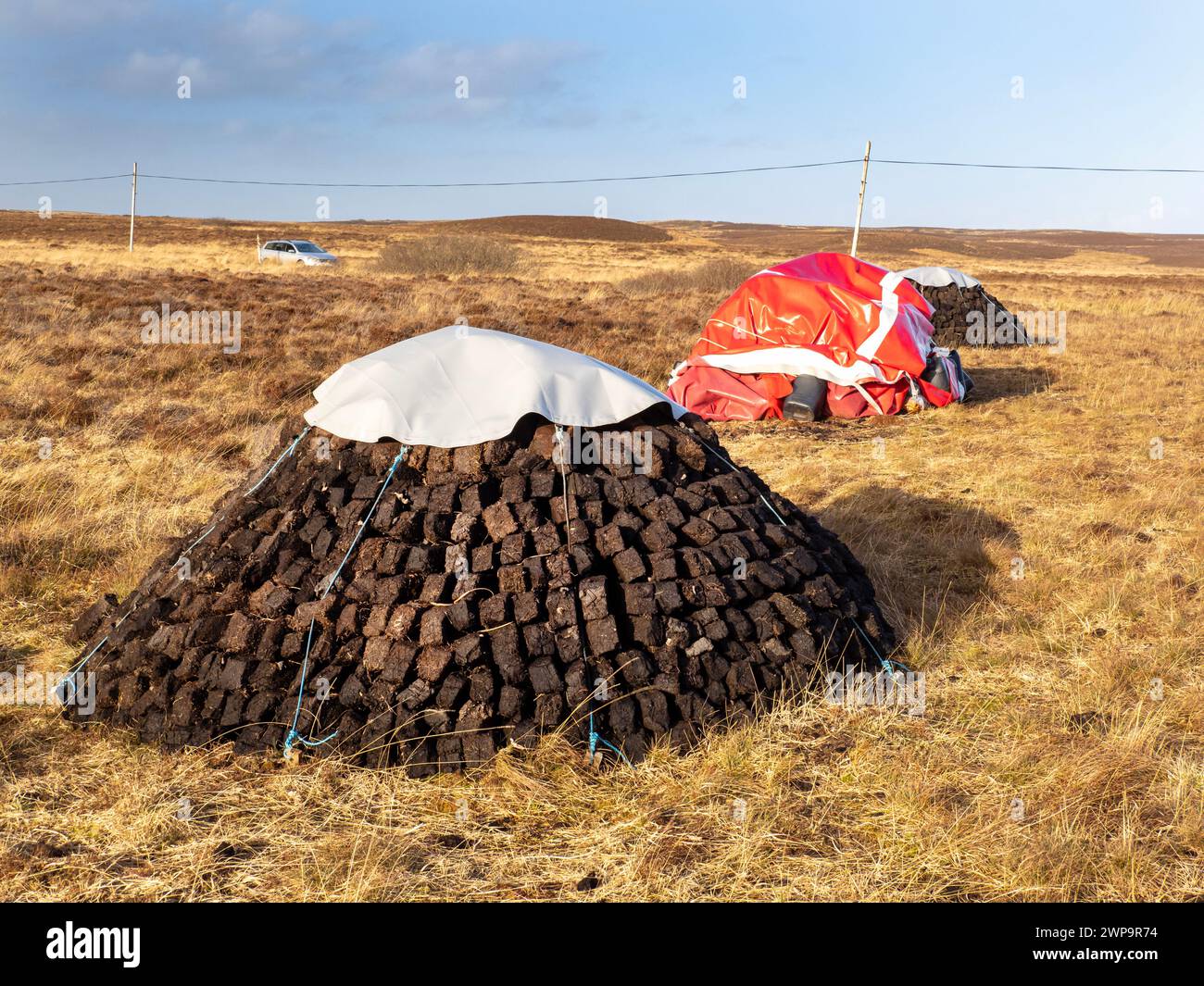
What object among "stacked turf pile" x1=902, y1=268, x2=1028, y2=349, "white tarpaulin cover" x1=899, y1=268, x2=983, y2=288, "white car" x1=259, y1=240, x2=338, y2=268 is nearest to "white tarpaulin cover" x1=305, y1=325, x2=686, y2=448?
"white tarpaulin cover" x1=899, y1=268, x2=983, y2=288

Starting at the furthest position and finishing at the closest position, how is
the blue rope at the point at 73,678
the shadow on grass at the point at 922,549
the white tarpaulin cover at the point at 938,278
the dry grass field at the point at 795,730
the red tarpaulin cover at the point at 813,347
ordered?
the white tarpaulin cover at the point at 938,278, the red tarpaulin cover at the point at 813,347, the shadow on grass at the point at 922,549, the blue rope at the point at 73,678, the dry grass field at the point at 795,730

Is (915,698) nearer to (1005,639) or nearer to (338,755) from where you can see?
(1005,639)

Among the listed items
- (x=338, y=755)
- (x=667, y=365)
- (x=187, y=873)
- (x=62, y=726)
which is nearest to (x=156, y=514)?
(x=62, y=726)

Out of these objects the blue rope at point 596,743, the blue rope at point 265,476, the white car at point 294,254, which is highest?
the white car at point 294,254

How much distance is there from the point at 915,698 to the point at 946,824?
129 cm

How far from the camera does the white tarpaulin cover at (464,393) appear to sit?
5.32m

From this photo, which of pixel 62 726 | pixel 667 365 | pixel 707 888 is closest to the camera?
pixel 707 888

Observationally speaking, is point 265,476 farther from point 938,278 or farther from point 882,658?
point 938,278

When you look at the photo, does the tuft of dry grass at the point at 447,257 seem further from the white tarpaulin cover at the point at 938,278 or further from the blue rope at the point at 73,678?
the blue rope at the point at 73,678

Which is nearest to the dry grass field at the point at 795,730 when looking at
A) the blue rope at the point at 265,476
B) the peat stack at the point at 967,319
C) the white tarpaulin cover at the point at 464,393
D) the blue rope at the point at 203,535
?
the blue rope at the point at 203,535

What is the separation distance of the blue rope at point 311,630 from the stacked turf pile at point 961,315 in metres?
17.1

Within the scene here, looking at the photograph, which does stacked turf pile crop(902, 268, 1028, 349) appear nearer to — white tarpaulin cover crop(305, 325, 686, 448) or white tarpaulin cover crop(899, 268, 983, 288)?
white tarpaulin cover crop(899, 268, 983, 288)

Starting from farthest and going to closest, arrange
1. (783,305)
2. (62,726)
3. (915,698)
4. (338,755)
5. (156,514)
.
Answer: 1. (783,305)
2. (156,514)
3. (915,698)
4. (62,726)
5. (338,755)

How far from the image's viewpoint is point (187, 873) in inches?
149
